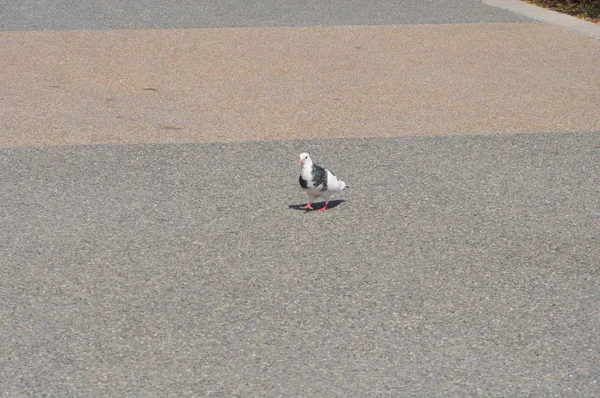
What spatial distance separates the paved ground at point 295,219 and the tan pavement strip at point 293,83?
42 millimetres

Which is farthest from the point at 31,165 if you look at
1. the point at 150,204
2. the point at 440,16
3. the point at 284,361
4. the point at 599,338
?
the point at 440,16

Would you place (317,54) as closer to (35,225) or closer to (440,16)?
(440,16)

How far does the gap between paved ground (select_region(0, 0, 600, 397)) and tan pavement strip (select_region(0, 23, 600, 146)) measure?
0.14ft

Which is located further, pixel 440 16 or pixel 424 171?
pixel 440 16

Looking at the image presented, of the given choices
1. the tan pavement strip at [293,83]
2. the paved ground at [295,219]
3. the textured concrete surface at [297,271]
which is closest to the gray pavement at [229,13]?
the tan pavement strip at [293,83]

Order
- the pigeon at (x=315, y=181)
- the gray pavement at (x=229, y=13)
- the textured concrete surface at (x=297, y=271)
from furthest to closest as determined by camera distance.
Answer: the gray pavement at (x=229, y=13), the pigeon at (x=315, y=181), the textured concrete surface at (x=297, y=271)

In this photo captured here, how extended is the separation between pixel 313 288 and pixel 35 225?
6.85ft

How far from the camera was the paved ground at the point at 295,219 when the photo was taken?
4.66 meters

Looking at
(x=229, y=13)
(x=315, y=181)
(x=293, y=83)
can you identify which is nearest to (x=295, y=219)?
(x=315, y=181)

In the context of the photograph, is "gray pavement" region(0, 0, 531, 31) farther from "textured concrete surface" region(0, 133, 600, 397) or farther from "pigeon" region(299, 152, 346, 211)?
"pigeon" region(299, 152, 346, 211)

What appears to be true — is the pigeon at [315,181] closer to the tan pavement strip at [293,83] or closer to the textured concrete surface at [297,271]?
the textured concrete surface at [297,271]

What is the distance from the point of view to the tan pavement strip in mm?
9109

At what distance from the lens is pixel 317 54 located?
12.1 m

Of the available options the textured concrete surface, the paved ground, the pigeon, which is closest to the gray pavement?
the paved ground
